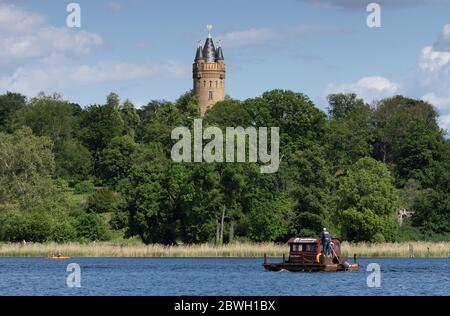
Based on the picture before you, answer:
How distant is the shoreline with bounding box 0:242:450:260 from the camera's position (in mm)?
70125

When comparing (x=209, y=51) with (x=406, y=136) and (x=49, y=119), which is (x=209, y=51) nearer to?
(x=49, y=119)

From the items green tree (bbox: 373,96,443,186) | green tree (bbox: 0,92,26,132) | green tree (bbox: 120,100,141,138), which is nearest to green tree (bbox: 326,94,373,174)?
green tree (bbox: 373,96,443,186)

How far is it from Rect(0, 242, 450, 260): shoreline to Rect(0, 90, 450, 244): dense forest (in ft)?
15.1

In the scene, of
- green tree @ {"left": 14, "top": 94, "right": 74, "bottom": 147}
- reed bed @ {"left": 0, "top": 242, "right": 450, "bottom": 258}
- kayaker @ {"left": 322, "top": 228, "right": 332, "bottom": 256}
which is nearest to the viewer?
kayaker @ {"left": 322, "top": 228, "right": 332, "bottom": 256}

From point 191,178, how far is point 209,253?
1167 cm

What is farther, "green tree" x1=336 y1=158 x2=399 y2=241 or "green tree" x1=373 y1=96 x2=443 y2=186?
"green tree" x1=373 y1=96 x2=443 y2=186

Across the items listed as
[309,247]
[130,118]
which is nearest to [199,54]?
[130,118]

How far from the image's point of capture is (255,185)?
282 feet

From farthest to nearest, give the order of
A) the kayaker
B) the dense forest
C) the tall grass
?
the dense forest → the tall grass → the kayaker

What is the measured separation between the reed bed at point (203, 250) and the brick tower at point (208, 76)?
88.7m

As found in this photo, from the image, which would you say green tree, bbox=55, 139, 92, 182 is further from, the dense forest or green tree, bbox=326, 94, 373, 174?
green tree, bbox=326, 94, 373, 174

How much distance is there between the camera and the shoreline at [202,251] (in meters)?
70.1

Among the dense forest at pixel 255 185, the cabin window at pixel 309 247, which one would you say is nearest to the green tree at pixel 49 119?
the dense forest at pixel 255 185

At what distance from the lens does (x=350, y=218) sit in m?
76.5
